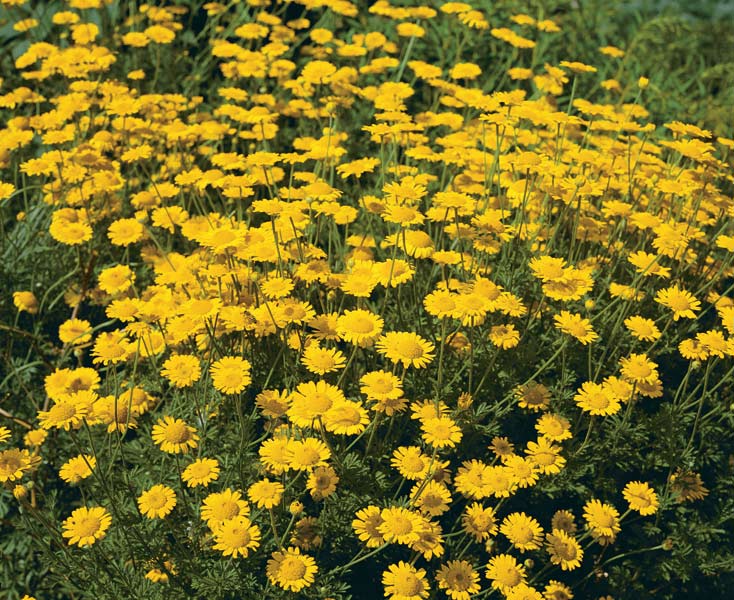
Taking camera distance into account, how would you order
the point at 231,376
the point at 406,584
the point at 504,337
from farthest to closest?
the point at 504,337 → the point at 231,376 → the point at 406,584

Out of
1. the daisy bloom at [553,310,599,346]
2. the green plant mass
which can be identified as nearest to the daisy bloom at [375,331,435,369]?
the green plant mass

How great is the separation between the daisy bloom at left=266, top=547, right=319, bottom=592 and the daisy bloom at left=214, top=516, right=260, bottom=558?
7cm

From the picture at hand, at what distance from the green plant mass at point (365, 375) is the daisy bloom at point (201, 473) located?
2 cm

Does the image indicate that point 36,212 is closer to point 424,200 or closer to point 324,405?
point 424,200

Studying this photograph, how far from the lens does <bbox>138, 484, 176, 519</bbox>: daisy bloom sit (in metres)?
2.17

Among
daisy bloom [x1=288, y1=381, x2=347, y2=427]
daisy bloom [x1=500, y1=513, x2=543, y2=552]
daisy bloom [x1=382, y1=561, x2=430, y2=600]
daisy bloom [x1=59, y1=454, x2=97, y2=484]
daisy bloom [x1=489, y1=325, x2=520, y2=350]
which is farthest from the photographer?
daisy bloom [x1=489, y1=325, x2=520, y2=350]

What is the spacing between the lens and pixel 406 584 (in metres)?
2.01

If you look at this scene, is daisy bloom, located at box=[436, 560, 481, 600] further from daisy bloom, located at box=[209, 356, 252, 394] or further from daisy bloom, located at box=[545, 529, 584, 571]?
daisy bloom, located at box=[209, 356, 252, 394]

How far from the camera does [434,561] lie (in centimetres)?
243

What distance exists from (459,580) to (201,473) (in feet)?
2.53

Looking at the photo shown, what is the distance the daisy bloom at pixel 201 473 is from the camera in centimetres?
218

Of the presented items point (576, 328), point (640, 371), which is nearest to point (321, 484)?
point (576, 328)

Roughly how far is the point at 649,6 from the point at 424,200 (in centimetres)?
421

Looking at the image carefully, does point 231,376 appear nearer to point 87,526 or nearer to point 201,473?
point 201,473
